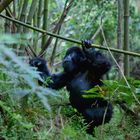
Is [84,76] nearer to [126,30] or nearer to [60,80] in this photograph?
[60,80]

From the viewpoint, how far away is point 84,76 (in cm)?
353

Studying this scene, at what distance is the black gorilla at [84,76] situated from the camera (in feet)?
10.5

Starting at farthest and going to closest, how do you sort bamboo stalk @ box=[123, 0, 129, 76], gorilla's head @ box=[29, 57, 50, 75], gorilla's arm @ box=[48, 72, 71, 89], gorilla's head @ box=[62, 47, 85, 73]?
gorilla's arm @ box=[48, 72, 71, 89] < gorilla's head @ box=[62, 47, 85, 73] < gorilla's head @ box=[29, 57, 50, 75] < bamboo stalk @ box=[123, 0, 129, 76]

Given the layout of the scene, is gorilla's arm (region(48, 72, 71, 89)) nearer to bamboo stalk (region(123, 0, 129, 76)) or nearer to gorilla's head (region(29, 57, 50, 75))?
gorilla's head (region(29, 57, 50, 75))

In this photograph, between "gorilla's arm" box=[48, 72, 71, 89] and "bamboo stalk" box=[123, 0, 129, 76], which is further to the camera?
"gorilla's arm" box=[48, 72, 71, 89]

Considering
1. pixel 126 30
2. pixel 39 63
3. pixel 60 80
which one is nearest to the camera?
pixel 126 30

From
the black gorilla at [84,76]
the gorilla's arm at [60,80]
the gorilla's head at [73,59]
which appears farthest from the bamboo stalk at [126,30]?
the gorilla's arm at [60,80]

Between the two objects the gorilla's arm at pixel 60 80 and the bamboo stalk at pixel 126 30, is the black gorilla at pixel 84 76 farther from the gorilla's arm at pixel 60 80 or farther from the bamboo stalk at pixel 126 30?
the bamboo stalk at pixel 126 30

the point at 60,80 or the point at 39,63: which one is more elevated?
the point at 39,63

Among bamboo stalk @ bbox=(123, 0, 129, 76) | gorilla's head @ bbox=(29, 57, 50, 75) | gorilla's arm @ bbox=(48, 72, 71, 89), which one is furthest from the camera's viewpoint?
gorilla's arm @ bbox=(48, 72, 71, 89)

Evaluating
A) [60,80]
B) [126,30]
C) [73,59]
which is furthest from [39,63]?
[126,30]

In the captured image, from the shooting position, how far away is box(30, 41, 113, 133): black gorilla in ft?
10.5

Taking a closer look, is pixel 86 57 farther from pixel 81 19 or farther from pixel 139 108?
pixel 81 19

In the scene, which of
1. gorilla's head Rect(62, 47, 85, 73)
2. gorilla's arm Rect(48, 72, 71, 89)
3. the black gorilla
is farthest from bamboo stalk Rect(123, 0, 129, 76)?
gorilla's arm Rect(48, 72, 71, 89)
